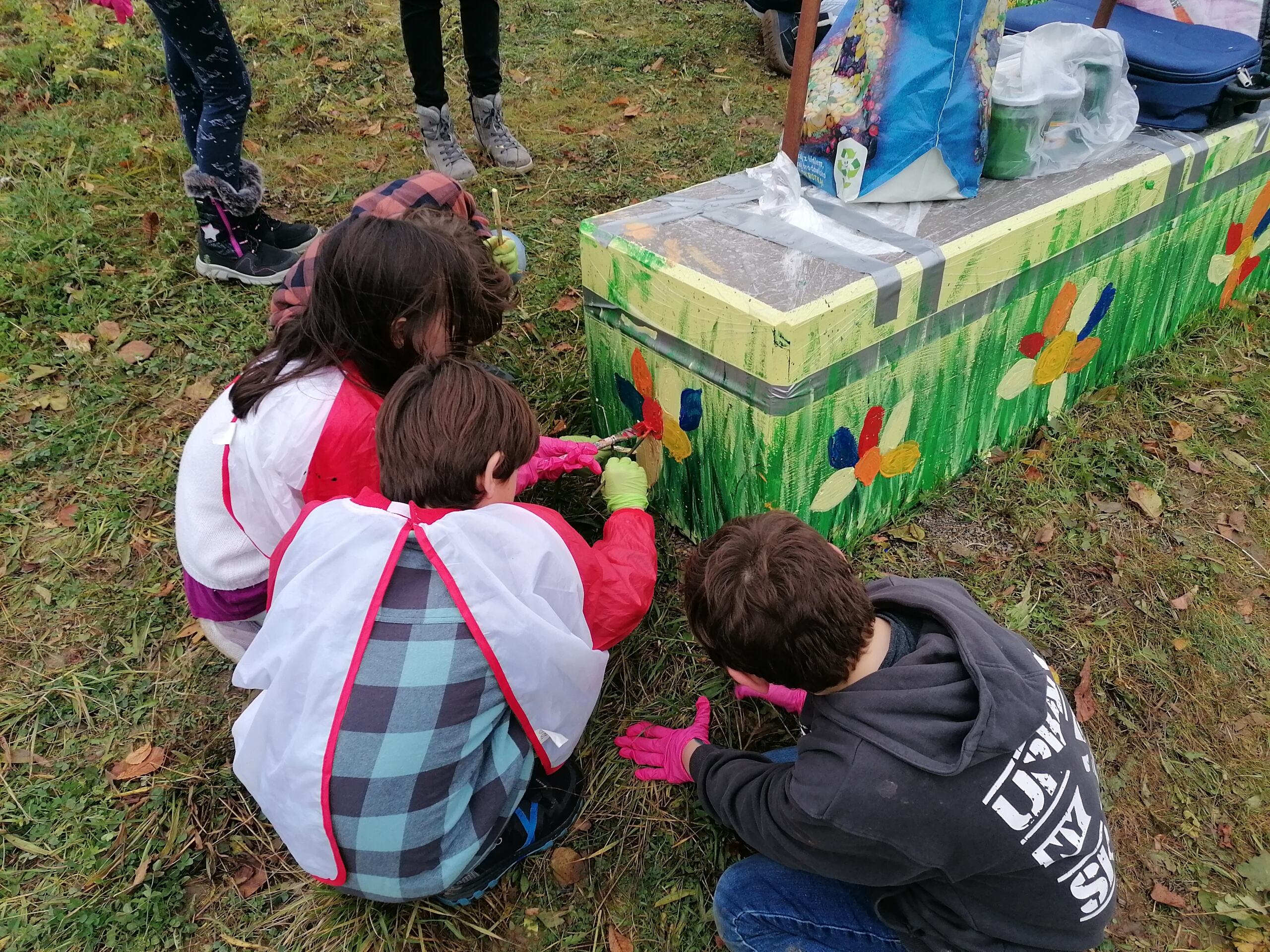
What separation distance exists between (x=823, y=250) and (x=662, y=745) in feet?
3.72

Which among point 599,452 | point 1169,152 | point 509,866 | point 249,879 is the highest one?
point 1169,152

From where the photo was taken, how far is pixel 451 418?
4.98 ft

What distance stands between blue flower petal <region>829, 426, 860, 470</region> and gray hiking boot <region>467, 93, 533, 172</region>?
242 centimetres

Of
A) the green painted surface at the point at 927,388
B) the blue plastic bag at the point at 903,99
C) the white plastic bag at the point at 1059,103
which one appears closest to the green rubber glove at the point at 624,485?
the green painted surface at the point at 927,388

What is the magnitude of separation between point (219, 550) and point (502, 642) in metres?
0.80

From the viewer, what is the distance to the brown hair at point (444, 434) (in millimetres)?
1505

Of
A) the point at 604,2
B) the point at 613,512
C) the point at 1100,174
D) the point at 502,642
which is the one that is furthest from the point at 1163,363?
the point at 604,2

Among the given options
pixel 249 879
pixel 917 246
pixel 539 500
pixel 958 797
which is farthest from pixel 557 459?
pixel 958 797

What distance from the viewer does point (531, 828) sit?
1.68m

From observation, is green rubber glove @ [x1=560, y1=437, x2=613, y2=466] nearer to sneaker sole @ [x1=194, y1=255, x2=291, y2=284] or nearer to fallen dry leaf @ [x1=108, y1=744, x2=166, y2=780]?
fallen dry leaf @ [x1=108, y1=744, x2=166, y2=780]

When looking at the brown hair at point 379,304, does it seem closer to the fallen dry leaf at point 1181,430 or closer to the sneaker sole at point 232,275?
the sneaker sole at point 232,275

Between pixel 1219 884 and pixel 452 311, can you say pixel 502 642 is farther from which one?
pixel 1219 884

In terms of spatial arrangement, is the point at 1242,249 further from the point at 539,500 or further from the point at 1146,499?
the point at 539,500

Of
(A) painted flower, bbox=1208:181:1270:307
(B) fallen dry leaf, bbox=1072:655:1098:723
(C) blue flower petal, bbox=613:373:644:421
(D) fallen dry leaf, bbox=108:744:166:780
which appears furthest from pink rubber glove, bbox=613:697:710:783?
(A) painted flower, bbox=1208:181:1270:307
